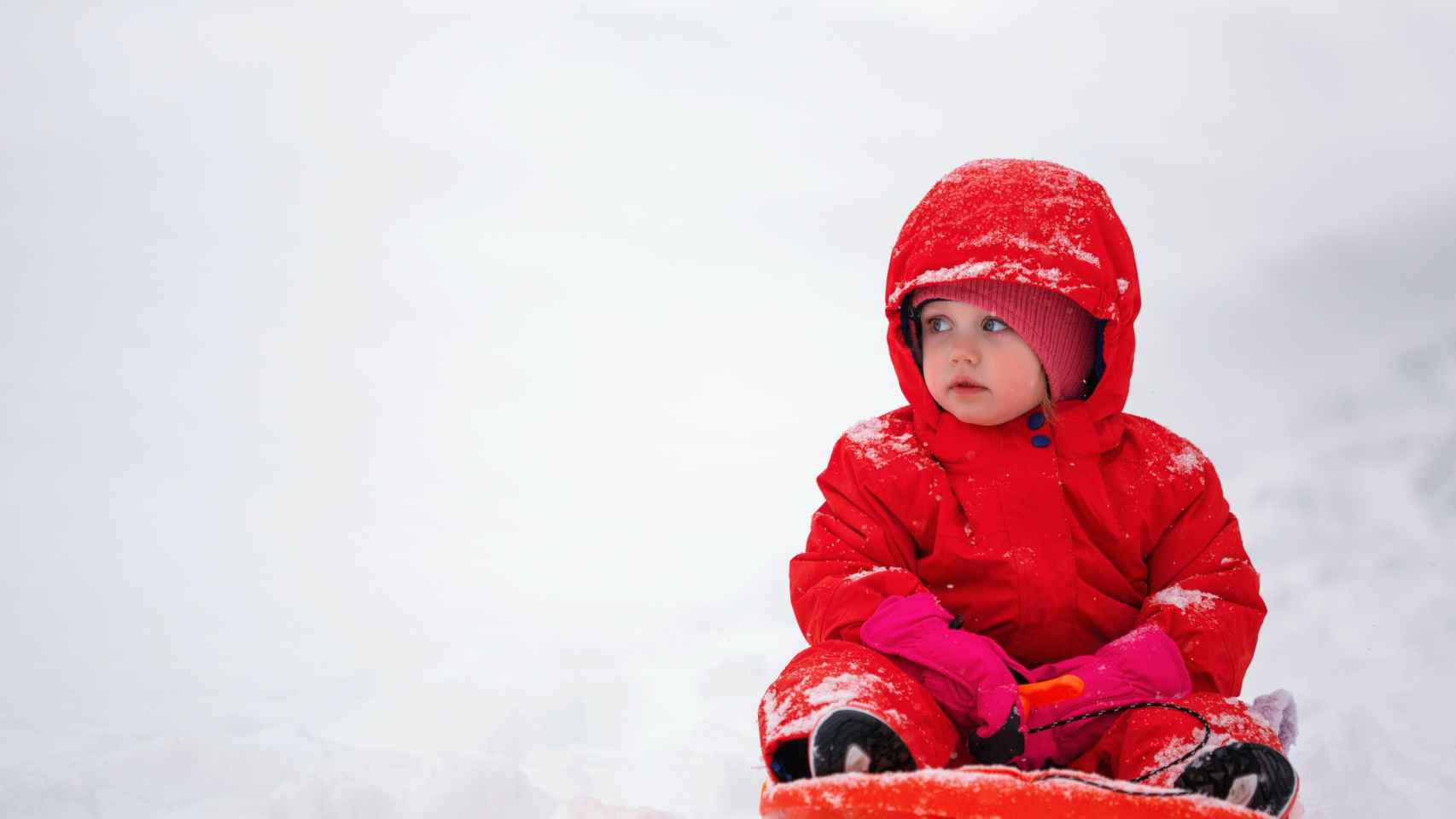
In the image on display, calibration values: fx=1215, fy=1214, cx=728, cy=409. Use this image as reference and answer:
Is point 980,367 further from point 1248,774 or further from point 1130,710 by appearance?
point 1248,774

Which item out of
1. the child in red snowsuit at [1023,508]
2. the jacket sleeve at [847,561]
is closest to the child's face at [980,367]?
the child in red snowsuit at [1023,508]

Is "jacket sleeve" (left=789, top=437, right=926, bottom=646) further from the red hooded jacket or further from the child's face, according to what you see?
the child's face

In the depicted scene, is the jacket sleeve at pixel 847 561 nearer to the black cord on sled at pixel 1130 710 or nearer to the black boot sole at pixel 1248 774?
the black cord on sled at pixel 1130 710

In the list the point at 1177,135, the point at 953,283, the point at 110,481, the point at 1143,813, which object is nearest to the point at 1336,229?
the point at 1177,135

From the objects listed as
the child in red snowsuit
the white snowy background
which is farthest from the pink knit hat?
the white snowy background

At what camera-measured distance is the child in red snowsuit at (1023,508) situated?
168 centimetres

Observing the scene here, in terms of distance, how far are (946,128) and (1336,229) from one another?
134 centimetres

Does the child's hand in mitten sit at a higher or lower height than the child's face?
lower

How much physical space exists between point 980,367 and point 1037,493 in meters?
0.22

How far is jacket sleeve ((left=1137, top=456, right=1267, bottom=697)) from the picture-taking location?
174 cm

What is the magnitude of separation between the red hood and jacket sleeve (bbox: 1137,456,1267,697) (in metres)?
0.18

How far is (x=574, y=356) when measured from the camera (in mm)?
4406

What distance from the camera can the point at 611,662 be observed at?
2.74 m

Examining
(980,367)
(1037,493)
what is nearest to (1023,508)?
(1037,493)
